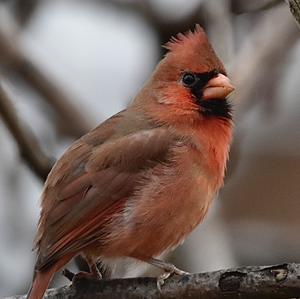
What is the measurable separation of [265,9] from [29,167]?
1829 millimetres

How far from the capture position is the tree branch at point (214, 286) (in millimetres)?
3990

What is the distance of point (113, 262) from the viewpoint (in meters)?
5.09

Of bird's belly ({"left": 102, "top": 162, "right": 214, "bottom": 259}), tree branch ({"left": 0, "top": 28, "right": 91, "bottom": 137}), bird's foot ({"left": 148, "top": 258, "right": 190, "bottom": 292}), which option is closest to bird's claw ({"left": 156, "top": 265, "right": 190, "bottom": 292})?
bird's foot ({"left": 148, "top": 258, "right": 190, "bottom": 292})

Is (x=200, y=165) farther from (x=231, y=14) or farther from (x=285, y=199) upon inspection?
(x=285, y=199)

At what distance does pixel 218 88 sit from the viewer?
5387mm

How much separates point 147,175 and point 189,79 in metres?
0.71

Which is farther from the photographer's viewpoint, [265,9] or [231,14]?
[231,14]

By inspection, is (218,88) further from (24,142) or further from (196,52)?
(24,142)

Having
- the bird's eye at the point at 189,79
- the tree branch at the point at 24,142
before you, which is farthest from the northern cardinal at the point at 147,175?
the tree branch at the point at 24,142

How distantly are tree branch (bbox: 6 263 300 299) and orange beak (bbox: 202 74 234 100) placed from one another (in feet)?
4.14

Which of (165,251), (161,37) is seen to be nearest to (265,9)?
(161,37)

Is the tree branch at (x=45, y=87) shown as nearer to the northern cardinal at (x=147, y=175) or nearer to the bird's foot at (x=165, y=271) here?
the northern cardinal at (x=147, y=175)

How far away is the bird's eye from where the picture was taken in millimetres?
5500

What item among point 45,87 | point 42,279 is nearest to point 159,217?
point 42,279
